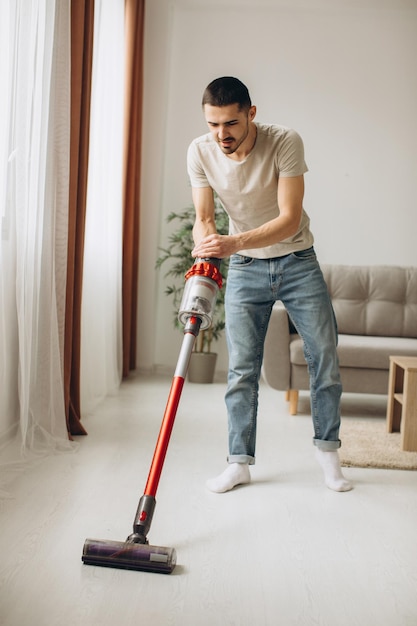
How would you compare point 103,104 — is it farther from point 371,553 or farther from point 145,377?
point 371,553

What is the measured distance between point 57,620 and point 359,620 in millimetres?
611

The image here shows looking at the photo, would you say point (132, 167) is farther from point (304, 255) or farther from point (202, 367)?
point (304, 255)

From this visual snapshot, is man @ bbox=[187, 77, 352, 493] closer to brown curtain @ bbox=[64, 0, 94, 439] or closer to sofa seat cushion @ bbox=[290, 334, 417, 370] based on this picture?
brown curtain @ bbox=[64, 0, 94, 439]

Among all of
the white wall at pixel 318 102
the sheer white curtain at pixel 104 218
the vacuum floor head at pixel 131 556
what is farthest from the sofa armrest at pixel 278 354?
the vacuum floor head at pixel 131 556

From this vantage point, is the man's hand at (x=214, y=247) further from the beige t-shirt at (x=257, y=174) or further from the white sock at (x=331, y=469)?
the white sock at (x=331, y=469)

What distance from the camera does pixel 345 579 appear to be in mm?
1671

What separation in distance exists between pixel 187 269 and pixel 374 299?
4.10 ft

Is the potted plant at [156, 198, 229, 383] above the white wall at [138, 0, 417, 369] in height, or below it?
below

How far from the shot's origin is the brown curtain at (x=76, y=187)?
288 centimetres

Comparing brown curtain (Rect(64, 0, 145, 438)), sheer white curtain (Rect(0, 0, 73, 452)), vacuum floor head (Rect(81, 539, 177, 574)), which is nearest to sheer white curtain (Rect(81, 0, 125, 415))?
brown curtain (Rect(64, 0, 145, 438))

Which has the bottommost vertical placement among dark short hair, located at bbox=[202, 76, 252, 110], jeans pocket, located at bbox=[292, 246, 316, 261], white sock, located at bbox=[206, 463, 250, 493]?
white sock, located at bbox=[206, 463, 250, 493]

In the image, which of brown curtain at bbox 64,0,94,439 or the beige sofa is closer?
brown curtain at bbox 64,0,94,439

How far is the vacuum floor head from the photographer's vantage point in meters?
1.64

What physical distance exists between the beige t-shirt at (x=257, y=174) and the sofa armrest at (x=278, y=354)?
1.40 meters
